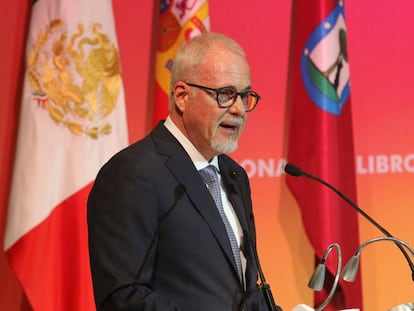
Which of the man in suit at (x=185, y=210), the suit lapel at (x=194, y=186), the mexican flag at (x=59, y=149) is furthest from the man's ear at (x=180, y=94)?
the mexican flag at (x=59, y=149)

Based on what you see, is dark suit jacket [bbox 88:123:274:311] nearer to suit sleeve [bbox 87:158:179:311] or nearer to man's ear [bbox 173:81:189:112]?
suit sleeve [bbox 87:158:179:311]

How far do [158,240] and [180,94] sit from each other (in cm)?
45

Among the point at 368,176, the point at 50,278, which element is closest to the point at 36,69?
the point at 50,278

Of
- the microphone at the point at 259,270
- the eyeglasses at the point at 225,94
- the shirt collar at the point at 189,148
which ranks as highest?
the eyeglasses at the point at 225,94

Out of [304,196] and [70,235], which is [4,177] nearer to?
[70,235]

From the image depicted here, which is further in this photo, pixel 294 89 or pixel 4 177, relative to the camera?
pixel 294 89

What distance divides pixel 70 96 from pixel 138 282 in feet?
4.52

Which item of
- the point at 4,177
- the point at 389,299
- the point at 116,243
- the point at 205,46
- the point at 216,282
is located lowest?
the point at 389,299

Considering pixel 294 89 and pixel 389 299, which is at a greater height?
pixel 294 89

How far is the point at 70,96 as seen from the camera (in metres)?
2.61

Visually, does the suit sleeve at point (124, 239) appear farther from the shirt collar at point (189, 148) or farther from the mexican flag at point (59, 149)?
the mexican flag at point (59, 149)

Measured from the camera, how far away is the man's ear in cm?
172

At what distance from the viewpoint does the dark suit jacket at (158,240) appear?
144cm

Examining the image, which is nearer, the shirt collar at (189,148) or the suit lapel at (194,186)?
the suit lapel at (194,186)
